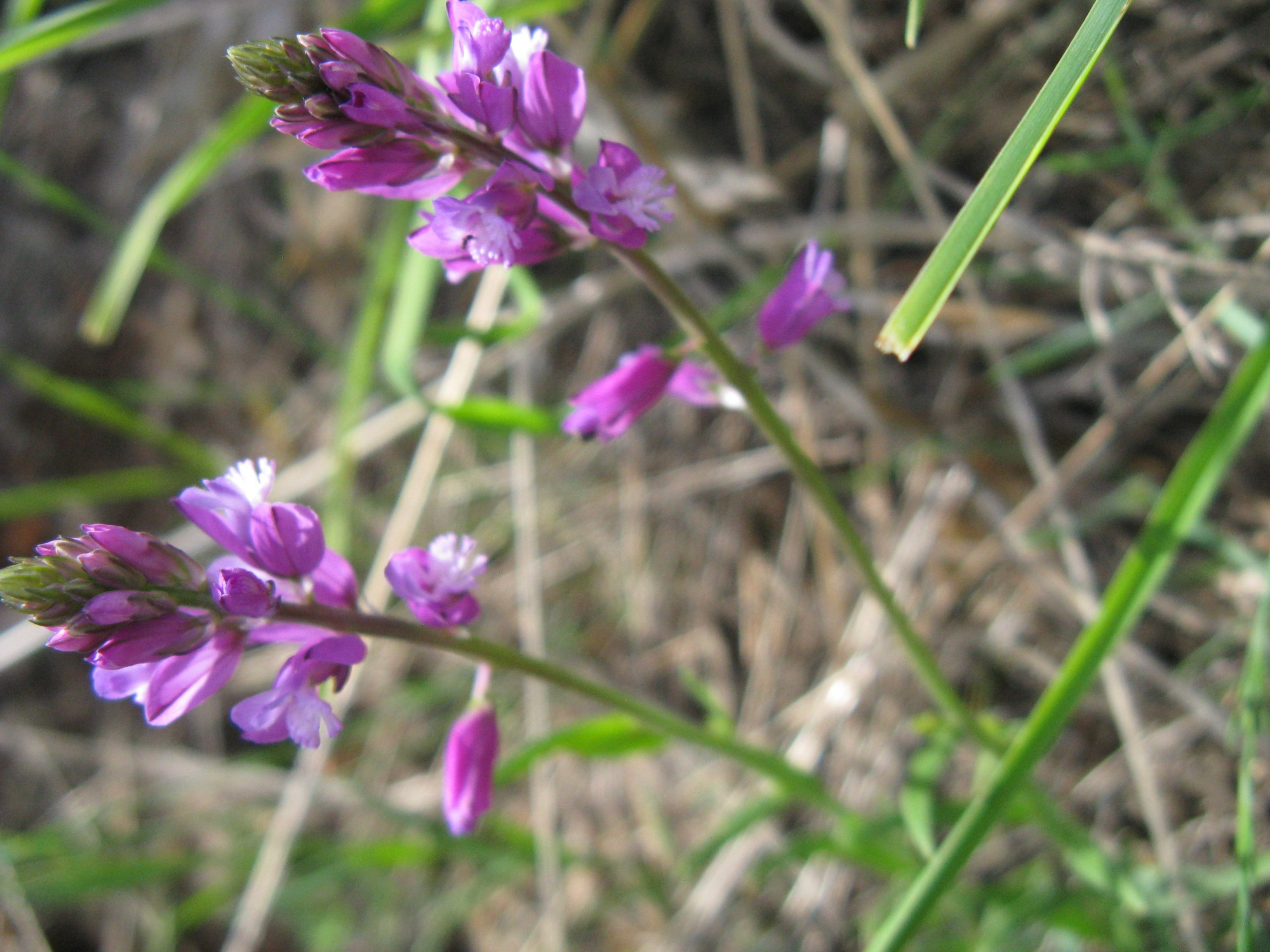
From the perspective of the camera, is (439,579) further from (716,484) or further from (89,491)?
(89,491)

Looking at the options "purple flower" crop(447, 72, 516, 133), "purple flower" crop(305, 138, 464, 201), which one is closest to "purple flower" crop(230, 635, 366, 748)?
"purple flower" crop(305, 138, 464, 201)

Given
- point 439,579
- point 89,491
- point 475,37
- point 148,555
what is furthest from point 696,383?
point 89,491

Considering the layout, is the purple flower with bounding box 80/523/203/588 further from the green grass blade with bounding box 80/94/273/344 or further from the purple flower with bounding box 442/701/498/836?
the green grass blade with bounding box 80/94/273/344

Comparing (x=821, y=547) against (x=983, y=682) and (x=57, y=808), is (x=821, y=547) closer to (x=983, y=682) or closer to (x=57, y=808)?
(x=983, y=682)

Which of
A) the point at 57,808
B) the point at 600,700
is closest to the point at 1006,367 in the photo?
the point at 600,700

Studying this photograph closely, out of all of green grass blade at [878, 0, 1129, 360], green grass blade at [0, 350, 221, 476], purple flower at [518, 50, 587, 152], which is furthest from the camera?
green grass blade at [0, 350, 221, 476]
